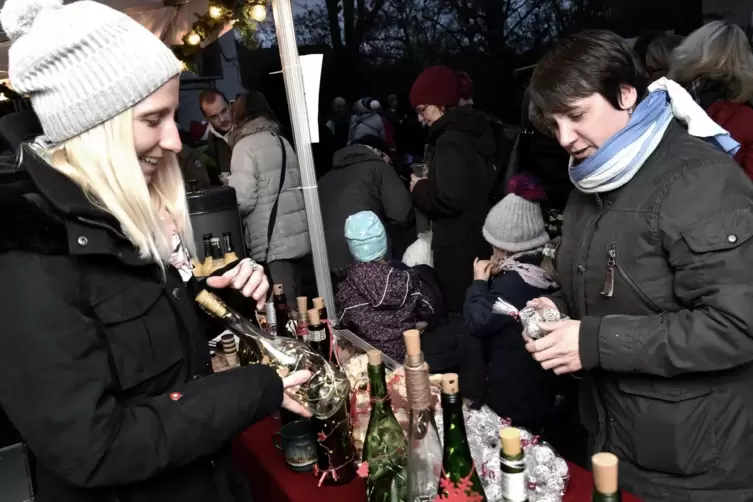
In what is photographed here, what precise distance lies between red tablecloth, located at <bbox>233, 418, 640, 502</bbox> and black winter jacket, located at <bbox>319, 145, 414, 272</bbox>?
185cm

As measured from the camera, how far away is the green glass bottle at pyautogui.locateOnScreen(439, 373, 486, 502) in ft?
3.09

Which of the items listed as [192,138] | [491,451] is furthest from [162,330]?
[192,138]

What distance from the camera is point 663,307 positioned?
1267 millimetres

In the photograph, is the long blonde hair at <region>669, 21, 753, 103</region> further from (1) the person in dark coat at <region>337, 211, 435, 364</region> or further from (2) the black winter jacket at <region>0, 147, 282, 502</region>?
(2) the black winter jacket at <region>0, 147, 282, 502</region>

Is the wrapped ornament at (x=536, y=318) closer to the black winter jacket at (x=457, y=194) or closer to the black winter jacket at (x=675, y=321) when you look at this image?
the black winter jacket at (x=675, y=321)

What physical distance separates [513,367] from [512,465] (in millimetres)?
1567

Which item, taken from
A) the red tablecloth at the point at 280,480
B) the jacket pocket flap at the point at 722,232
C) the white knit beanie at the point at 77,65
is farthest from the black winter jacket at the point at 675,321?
the white knit beanie at the point at 77,65

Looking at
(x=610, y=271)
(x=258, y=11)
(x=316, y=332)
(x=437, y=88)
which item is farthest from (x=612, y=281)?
(x=258, y=11)

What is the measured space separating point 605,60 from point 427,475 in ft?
3.00

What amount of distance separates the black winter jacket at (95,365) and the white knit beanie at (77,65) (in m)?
→ 0.09

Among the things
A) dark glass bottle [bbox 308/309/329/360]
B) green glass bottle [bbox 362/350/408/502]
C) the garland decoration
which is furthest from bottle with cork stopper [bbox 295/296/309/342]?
the garland decoration

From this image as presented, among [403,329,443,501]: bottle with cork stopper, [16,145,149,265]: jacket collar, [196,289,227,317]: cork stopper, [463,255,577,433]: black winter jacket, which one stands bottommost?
[463,255,577,433]: black winter jacket

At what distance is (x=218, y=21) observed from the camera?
4016 mm

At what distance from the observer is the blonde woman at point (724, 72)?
2639 mm
